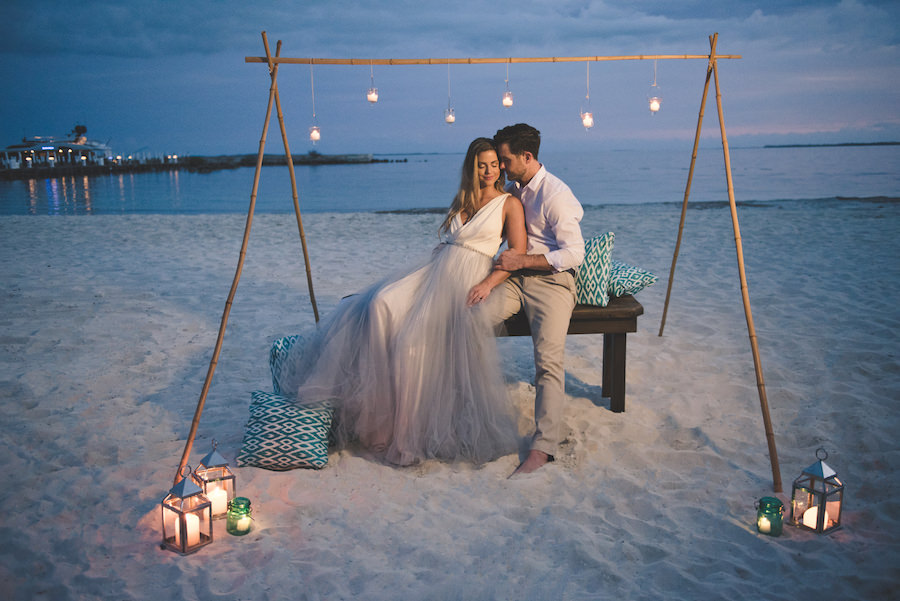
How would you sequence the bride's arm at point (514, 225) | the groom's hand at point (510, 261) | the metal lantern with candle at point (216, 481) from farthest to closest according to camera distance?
the bride's arm at point (514, 225)
the groom's hand at point (510, 261)
the metal lantern with candle at point (216, 481)

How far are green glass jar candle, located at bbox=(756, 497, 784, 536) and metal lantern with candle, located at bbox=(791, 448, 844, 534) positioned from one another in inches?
4.8

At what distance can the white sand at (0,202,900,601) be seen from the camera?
2447mm

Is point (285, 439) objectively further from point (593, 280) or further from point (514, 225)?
point (593, 280)

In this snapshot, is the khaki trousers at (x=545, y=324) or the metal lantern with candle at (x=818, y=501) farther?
the khaki trousers at (x=545, y=324)

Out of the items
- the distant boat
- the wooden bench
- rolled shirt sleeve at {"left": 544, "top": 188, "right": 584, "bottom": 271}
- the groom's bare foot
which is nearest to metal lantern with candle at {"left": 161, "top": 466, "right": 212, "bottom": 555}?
the groom's bare foot

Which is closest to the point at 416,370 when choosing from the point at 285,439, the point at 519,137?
the point at 285,439

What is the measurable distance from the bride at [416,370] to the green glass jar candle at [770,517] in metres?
1.28

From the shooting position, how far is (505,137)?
3803 millimetres

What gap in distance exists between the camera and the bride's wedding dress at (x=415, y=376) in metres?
3.37

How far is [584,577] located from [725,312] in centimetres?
431

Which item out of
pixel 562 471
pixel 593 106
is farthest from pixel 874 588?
pixel 593 106

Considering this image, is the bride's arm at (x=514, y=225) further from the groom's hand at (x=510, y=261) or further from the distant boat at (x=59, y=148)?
the distant boat at (x=59, y=148)

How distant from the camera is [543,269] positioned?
3705 millimetres

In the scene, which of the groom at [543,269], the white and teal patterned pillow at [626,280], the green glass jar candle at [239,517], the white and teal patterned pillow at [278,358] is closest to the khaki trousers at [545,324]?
the groom at [543,269]
